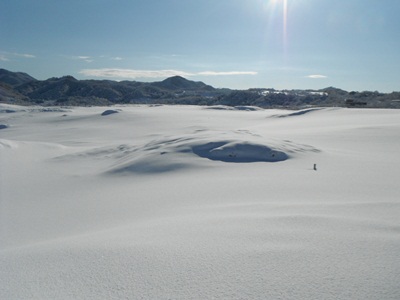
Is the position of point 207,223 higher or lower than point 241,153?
lower

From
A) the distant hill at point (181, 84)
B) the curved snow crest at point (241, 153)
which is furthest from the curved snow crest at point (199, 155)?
the distant hill at point (181, 84)

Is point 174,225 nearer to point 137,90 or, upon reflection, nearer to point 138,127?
point 138,127

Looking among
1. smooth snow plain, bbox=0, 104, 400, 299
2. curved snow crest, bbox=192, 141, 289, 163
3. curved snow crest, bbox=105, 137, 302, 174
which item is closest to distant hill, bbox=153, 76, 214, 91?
curved snow crest, bbox=105, 137, 302, 174

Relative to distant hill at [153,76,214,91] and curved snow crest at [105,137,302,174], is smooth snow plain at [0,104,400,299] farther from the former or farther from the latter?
distant hill at [153,76,214,91]

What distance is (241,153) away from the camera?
327 inches

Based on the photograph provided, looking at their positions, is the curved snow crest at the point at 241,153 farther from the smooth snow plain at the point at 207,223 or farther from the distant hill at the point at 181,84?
the distant hill at the point at 181,84

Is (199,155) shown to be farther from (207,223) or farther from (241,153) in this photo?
(207,223)

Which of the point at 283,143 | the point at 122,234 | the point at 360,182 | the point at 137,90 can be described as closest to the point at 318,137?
the point at 283,143

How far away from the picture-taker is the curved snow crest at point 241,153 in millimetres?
8055

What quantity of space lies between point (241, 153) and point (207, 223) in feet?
15.9

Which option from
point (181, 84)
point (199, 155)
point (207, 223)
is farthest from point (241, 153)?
point (181, 84)

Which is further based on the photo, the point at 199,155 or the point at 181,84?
the point at 181,84

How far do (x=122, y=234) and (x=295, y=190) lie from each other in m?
2.98

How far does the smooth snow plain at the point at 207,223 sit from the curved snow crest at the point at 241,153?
0.13ft
